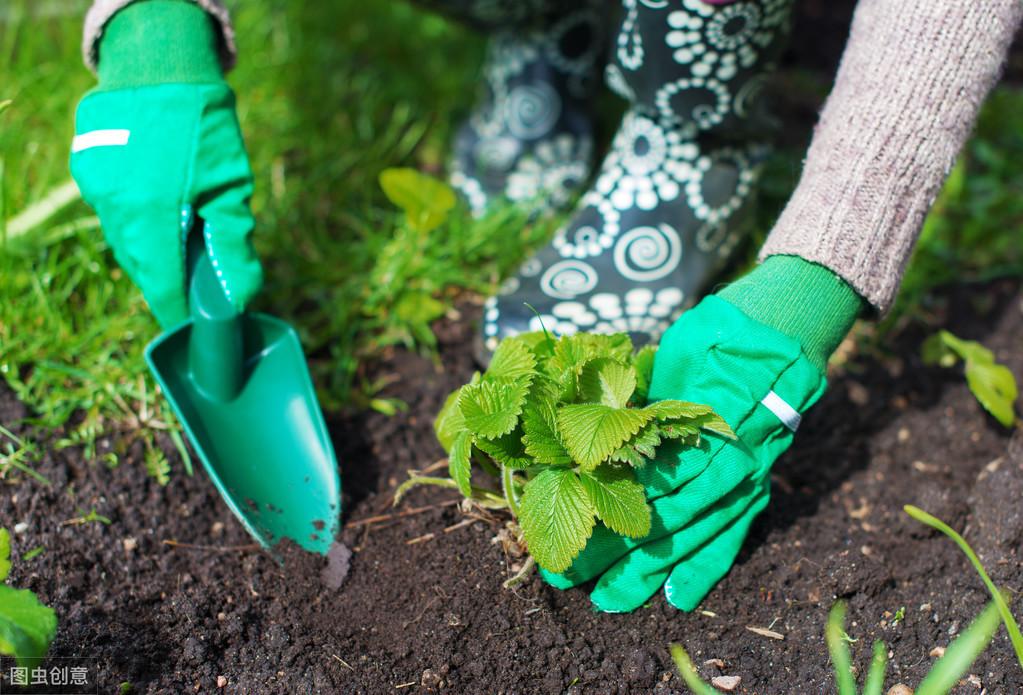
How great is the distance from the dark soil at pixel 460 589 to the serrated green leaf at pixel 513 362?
0.76ft

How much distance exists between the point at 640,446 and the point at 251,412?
57 cm

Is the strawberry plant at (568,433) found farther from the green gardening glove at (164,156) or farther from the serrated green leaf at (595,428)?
the green gardening glove at (164,156)

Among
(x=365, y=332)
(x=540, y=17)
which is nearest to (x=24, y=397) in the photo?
(x=365, y=332)

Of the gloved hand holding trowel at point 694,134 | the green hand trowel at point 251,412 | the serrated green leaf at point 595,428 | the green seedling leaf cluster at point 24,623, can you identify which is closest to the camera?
the green seedling leaf cluster at point 24,623

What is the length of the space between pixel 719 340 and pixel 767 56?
1.81ft

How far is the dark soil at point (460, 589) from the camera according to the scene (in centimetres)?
111

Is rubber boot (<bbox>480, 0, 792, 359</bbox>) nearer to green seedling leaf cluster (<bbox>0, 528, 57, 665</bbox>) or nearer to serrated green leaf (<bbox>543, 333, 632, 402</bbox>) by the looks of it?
serrated green leaf (<bbox>543, 333, 632, 402</bbox>)

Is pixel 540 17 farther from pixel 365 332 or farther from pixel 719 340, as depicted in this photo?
pixel 719 340

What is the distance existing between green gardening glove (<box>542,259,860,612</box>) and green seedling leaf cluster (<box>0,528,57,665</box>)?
534mm

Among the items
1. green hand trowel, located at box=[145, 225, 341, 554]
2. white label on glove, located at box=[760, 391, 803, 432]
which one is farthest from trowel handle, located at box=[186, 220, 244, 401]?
white label on glove, located at box=[760, 391, 803, 432]

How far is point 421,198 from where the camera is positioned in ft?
5.30

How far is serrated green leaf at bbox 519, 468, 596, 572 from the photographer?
1048mm

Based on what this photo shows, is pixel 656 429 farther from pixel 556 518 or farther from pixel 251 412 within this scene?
pixel 251 412

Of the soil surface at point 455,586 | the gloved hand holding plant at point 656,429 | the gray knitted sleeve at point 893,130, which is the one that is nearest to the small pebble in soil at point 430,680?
the soil surface at point 455,586
